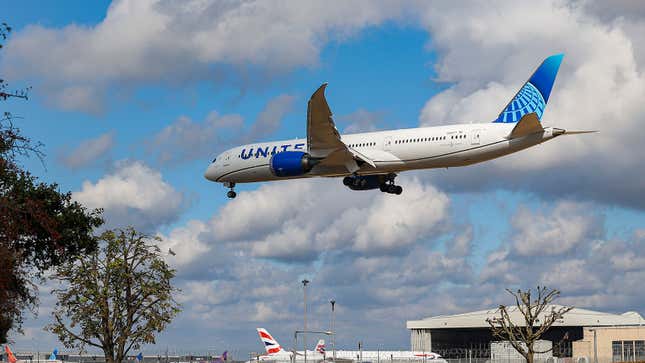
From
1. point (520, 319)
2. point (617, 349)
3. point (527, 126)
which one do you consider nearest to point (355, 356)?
point (520, 319)

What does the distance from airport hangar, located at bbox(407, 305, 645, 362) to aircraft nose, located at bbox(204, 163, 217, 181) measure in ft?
86.9

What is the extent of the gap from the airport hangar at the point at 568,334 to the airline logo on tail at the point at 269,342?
1908 centimetres

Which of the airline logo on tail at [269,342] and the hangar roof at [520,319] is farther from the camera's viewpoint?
the hangar roof at [520,319]

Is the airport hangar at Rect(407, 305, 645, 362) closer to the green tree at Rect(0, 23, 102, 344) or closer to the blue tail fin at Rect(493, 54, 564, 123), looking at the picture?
the blue tail fin at Rect(493, 54, 564, 123)

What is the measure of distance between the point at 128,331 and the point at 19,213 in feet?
136

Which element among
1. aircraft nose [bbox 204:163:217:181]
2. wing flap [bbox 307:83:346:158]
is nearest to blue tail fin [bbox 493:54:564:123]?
wing flap [bbox 307:83:346:158]

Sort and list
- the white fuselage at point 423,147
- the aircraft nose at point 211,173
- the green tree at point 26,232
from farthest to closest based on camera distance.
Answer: the aircraft nose at point 211,173 → the white fuselage at point 423,147 → the green tree at point 26,232

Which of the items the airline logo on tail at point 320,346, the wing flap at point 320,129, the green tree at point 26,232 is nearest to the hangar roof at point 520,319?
the airline logo on tail at point 320,346

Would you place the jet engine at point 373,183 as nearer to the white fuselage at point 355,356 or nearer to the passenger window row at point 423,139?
the passenger window row at point 423,139

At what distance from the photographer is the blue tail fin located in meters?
58.5

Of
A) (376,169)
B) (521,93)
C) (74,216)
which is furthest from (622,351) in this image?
(74,216)

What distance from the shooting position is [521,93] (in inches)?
2351

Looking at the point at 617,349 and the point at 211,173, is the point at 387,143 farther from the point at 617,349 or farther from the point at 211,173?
the point at 617,349

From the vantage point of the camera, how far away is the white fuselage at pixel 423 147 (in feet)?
164
